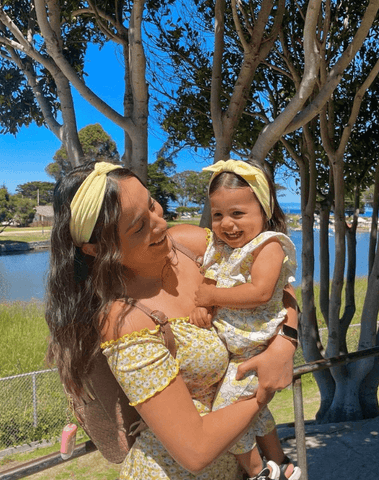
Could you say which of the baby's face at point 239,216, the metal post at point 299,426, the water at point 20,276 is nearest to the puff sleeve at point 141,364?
the baby's face at point 239,216

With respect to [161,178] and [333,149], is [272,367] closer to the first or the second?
[333,149]

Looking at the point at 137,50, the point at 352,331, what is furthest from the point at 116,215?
the point at 352,331

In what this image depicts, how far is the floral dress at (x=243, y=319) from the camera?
139cm

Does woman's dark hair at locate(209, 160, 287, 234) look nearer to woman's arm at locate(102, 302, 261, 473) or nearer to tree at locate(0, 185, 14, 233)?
woman's arm at locate(102, 302, 261, 473)

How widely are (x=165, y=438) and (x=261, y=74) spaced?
562cm

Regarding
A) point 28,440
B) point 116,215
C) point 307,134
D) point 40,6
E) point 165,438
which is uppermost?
point 40,6

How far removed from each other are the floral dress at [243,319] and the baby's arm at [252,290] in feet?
0.18

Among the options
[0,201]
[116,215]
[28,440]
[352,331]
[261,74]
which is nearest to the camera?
[116,215]

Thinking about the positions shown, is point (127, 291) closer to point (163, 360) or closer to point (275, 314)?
point (163, 360)

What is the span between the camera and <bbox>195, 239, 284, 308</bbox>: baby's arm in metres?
1.42

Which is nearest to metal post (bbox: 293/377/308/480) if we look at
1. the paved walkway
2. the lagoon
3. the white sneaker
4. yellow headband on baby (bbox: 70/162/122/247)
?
the white sneaker

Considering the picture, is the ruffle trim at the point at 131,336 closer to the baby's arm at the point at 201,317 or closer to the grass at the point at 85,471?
the baby's arm at the point at 201,317

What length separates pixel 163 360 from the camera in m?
1.20

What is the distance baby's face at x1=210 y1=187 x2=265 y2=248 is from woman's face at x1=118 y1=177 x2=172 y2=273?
25 centimetres
